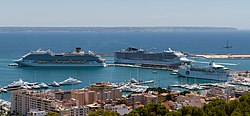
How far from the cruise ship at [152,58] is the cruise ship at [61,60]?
331 cm

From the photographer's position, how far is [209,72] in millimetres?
34938

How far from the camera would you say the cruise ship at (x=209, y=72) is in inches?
1336

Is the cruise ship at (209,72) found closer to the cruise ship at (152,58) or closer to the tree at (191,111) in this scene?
the cruise ship at (152,58)

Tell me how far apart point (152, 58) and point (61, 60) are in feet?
26.3

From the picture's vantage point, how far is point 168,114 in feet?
53.7

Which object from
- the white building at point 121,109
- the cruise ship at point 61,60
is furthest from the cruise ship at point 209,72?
the white building at point 121,109

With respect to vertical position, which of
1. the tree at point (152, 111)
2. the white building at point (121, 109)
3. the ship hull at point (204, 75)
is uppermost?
the tree at point (152, 111)

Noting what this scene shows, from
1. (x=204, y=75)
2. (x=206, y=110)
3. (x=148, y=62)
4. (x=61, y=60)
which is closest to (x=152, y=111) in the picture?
(x=206, y=110)

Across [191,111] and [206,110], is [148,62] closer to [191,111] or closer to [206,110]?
[206,110]

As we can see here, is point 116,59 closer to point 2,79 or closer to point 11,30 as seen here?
point 2,79

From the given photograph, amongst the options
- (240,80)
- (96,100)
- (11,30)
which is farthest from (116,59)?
(11,30)

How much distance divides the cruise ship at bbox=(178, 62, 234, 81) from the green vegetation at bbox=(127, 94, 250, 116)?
52.2ft

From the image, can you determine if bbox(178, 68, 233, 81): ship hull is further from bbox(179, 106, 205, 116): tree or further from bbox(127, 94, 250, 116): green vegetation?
bbox(179, 106, 205, 116): tree

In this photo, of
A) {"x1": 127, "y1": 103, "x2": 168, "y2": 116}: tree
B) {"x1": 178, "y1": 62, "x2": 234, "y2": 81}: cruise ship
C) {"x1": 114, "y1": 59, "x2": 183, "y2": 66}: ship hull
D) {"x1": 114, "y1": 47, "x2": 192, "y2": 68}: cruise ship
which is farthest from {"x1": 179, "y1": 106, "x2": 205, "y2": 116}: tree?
{"x1": 114, "y1": 59, "x2": 183, "y2": 66}: ship hull
